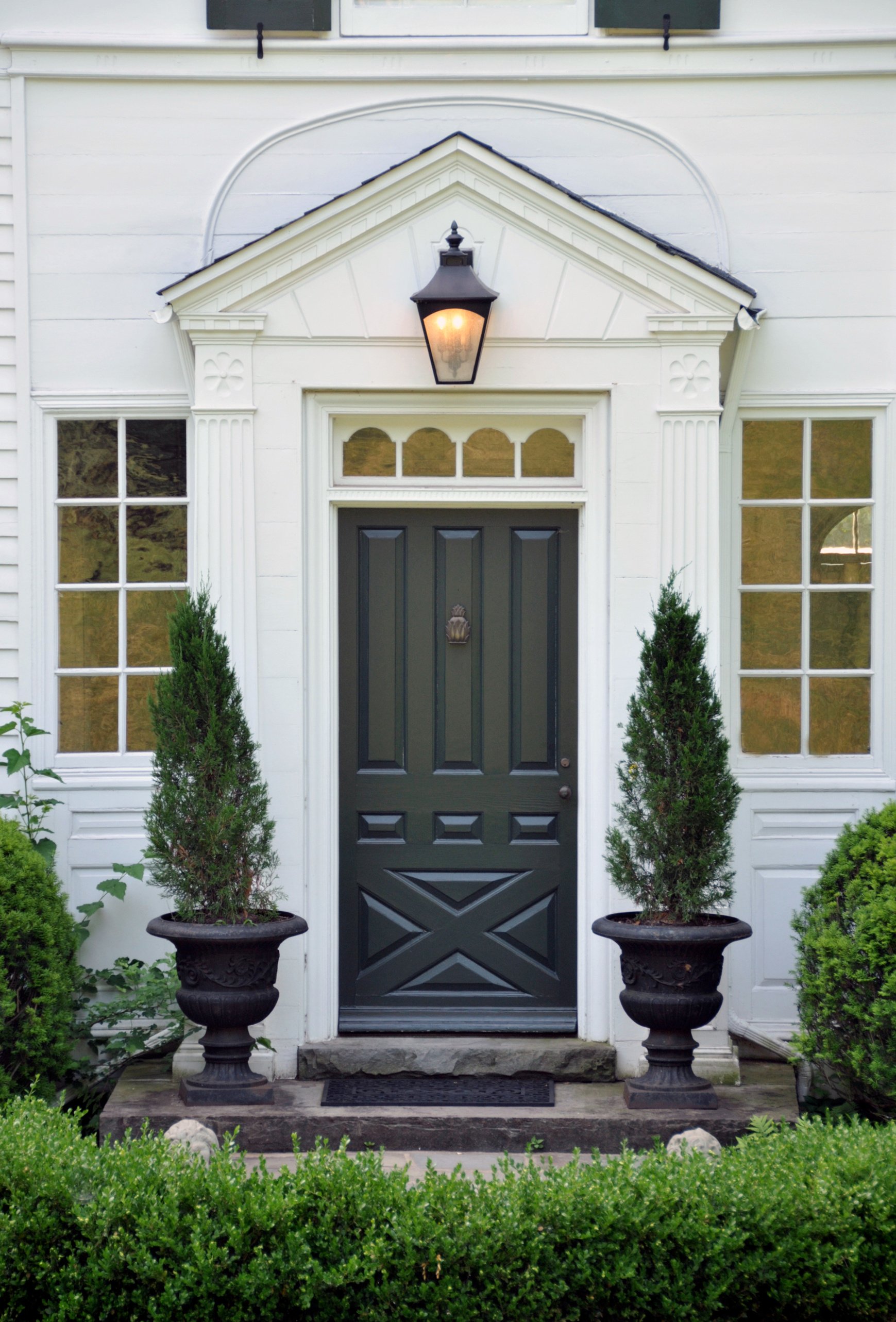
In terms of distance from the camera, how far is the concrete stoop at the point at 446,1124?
4355 millimetres

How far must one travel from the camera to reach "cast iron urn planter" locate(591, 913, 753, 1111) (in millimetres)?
4328

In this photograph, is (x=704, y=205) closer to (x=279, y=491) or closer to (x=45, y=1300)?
(x=279, y=491)

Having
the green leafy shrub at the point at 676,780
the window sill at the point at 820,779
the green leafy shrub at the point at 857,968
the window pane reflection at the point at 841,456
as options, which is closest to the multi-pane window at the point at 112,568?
the green leafy shrub at the point at 676,780

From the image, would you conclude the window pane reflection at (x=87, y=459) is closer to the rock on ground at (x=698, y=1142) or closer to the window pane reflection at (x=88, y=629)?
the window pane reflection at (x=88, y=629)

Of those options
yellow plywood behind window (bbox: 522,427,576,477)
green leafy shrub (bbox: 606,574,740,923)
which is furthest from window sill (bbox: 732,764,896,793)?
yellow plywood behind window (bbox: 522,427,576,477)

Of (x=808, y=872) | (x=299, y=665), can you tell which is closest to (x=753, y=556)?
(x=808, y=872)

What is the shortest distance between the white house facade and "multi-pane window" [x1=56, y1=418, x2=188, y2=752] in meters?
0.02

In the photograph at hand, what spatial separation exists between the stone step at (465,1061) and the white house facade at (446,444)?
0.44ft

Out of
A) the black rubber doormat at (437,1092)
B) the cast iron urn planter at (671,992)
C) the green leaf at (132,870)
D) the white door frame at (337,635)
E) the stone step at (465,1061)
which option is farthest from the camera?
the green leaf at (132,870)

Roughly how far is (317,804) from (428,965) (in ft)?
2.90

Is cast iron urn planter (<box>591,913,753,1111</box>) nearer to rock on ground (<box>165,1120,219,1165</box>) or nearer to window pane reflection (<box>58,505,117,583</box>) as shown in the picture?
rock on ground (<box>165,1120,219,1165</box>)

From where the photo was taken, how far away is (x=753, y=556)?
5422 millimetres

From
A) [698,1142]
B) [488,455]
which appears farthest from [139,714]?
[698,1142]

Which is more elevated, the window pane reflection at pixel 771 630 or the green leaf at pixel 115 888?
the window pane reflection at pixel 771 630
